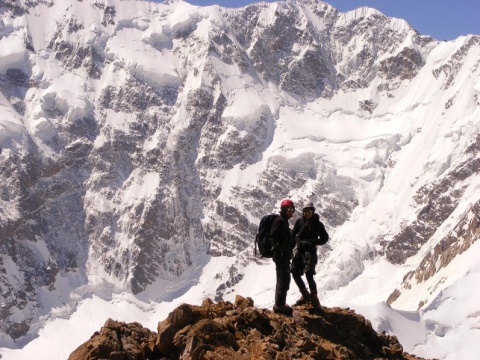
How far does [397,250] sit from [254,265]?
115 ft

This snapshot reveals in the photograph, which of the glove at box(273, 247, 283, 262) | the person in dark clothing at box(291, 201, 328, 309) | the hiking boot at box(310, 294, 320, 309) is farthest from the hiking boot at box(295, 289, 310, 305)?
the glove at box(273, 247, 283, 262)

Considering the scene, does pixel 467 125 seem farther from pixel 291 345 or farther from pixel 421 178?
pixel 291 345

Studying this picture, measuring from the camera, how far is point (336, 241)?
188625mm

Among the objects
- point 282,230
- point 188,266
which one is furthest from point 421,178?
→ point 282,230

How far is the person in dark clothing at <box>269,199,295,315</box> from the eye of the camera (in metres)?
18.6

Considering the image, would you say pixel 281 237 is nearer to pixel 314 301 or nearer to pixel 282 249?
pixel 282 249

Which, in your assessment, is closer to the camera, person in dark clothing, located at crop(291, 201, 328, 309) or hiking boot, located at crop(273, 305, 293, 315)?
hiking boot, located at crop(273, 305, 293, 315)

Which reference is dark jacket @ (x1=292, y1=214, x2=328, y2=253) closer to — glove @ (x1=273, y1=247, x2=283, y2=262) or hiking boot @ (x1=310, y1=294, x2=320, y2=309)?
glove @ (x1=273, y1=247, x2=283, y2=262)

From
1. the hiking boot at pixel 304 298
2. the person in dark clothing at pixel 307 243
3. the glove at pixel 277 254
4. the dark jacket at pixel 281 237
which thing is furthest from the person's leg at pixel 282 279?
the hiking boot at pixel 304 298

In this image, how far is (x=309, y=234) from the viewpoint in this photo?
65.3 ft

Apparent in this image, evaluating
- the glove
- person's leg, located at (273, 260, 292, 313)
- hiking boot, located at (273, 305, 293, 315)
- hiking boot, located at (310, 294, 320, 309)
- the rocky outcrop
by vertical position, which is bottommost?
the rocky outcrop

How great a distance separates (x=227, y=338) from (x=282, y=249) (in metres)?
3.61

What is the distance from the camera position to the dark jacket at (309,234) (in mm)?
19750

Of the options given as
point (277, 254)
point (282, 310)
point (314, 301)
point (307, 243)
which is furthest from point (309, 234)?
point (282, 310)
